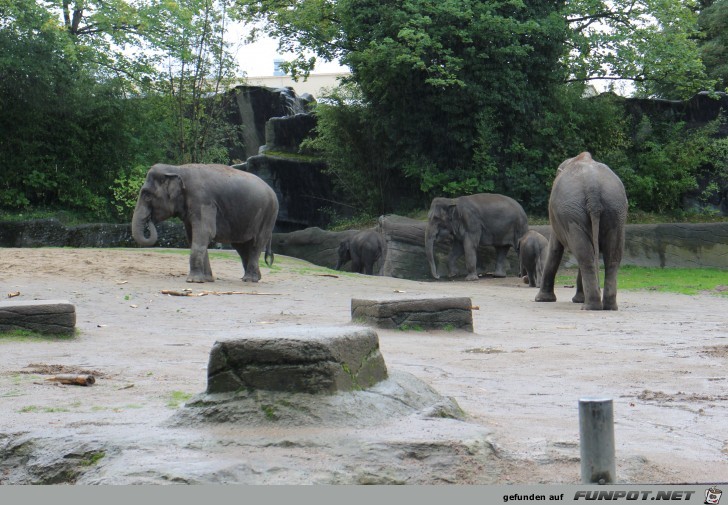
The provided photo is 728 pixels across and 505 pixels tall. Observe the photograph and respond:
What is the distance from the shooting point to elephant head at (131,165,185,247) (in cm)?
1634

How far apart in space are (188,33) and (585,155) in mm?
19422

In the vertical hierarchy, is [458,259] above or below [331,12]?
below

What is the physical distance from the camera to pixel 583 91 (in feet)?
104

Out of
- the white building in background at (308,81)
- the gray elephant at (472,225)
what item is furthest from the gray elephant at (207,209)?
the white building in background at (308,81)

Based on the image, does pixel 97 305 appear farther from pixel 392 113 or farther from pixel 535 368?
pixel 392 113

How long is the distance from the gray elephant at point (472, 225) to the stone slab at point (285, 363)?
63.3 ft

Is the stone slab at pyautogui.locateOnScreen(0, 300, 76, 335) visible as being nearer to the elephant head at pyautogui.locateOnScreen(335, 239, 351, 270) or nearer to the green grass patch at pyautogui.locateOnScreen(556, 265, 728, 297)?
the green grass patch at pyautogui.locateOnScreen(556, 265, 728, 297)

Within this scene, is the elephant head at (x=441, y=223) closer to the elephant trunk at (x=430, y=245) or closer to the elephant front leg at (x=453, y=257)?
the elephant trunk at (x=430, y=245)

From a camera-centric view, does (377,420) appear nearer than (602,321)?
Yes

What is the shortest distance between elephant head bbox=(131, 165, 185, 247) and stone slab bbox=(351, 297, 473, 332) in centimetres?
680

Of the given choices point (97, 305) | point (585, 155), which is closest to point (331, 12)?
point (585, 155)

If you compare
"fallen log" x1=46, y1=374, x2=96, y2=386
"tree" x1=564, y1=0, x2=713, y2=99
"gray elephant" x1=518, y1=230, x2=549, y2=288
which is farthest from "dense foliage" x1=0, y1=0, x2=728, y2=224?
"fallen log" x1=46, y1=374, x2=96, y2=386

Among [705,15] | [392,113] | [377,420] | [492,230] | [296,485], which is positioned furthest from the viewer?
[705,15]

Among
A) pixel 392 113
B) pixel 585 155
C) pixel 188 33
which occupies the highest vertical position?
pixel 188 33
